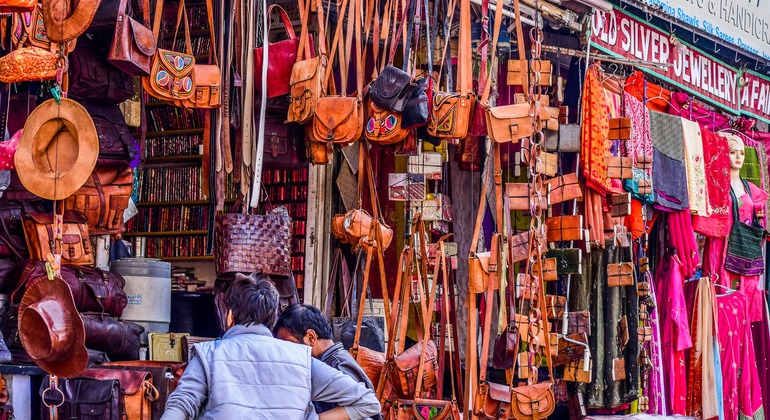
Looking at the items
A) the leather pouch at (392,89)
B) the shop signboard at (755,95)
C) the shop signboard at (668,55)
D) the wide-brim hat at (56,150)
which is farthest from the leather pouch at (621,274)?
the wide-brim hat at (56,150)

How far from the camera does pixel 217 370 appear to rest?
438cm

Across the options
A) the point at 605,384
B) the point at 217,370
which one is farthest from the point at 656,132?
the point at 217,370

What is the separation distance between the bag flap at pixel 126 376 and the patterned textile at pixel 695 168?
5.30 meters

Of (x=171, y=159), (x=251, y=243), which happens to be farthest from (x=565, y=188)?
(x=171, y=159)

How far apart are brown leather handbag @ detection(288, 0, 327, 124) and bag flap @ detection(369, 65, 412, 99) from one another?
0.30 m

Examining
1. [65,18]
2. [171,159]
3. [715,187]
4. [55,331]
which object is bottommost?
[55,331]

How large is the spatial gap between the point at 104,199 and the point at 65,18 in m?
1.27

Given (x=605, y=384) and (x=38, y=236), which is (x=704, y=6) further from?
(x=38, y=236)

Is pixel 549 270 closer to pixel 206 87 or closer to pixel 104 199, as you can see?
pixel 206 87

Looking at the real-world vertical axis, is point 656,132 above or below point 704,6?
below

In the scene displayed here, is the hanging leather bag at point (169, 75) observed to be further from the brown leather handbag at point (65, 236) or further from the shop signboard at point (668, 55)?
the shop signboard at point (668, 55)

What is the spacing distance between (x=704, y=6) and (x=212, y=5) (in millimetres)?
→ 4676

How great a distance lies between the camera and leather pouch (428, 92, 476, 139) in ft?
20.7

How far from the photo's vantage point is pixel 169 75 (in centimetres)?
576
